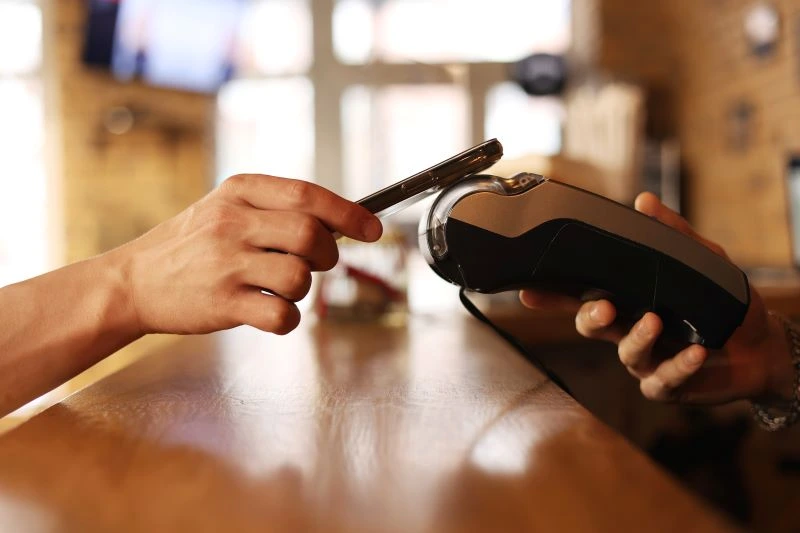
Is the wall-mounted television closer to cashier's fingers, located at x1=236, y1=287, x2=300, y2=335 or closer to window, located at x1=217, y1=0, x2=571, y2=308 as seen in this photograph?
window, located at x1=217, y1=0, x2=571, y2=308

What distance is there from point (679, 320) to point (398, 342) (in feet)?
1.09

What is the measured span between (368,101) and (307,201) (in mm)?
4201

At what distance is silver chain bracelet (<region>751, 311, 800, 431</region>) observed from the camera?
0.76 m

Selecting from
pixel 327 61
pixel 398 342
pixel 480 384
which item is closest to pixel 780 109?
pixel 327 61

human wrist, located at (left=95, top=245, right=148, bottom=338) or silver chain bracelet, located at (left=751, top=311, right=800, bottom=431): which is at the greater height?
human wrist, located at (left=95, top=245, right=148, bottom=338)

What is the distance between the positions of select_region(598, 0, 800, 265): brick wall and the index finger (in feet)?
7.86

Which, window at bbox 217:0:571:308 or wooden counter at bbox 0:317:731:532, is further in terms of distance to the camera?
window at bbox 217:0:571:308

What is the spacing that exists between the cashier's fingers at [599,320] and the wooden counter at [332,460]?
0.25 feet

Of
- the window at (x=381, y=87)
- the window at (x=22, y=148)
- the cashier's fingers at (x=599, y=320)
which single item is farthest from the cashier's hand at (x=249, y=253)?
the window at (x=22, y=148)

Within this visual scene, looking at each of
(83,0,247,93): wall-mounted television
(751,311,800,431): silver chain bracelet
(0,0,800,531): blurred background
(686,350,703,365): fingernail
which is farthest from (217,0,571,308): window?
(686,350,703,365): fingernail

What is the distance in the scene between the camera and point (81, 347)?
0.58 meters

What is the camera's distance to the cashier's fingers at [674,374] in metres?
0.64

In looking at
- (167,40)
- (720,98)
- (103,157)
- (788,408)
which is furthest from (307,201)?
(103,157)

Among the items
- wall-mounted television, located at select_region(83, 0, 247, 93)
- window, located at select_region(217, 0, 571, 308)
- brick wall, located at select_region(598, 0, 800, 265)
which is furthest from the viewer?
window, located at select_region(217, 0, 571, 308)
